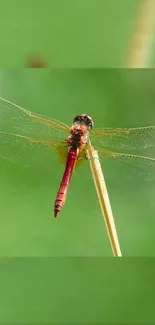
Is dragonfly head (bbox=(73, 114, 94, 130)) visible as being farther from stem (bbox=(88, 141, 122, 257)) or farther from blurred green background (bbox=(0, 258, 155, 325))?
blurred green background (bbox=(0, 258, 155, 325))

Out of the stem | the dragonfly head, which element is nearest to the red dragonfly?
the dragonfly head

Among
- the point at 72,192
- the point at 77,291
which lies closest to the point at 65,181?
the point at 72,192

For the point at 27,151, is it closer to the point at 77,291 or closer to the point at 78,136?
the point at 78,136

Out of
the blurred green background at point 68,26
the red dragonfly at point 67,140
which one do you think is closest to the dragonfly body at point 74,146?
the red dragonfly at point 67,140

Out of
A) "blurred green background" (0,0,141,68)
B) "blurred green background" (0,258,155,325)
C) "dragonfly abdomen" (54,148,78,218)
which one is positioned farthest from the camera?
"dragonfly abdomen" (54,148,78,218)

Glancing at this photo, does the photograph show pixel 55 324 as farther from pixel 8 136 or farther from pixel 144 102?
pixel 144 102

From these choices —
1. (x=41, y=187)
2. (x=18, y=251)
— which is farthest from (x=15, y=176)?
(x=18, y=251)

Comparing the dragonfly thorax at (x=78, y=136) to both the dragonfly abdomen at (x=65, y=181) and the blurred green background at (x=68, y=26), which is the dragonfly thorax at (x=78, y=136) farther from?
the blurred green background at (x=68, y=26)
